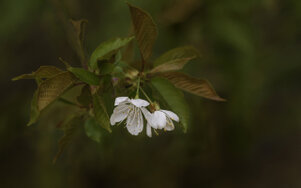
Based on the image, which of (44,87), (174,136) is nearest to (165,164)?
(174,136)

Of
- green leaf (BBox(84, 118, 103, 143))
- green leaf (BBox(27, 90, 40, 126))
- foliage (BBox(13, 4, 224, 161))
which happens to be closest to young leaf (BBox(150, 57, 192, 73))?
foliage (BBox(13, 4, 224, 161))

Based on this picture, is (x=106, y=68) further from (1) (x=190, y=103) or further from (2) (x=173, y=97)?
(1) (x=190, y=103)

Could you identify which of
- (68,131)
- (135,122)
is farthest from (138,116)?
(68,131)

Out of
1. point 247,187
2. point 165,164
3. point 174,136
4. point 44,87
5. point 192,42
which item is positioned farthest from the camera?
point 247,187

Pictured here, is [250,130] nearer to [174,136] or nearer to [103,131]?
[174,136]

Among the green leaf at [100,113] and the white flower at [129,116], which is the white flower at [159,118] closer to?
the white flower at [129,116]

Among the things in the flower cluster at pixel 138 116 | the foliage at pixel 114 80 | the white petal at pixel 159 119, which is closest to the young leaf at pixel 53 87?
the foliage at pixel 114 80
